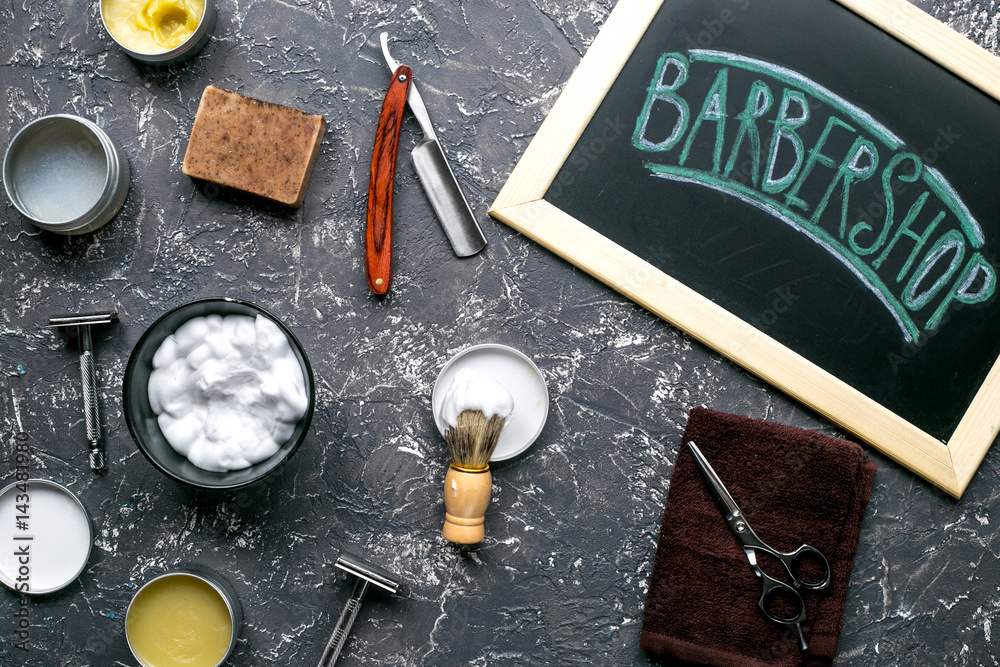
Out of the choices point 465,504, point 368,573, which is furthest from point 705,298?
point 368,573

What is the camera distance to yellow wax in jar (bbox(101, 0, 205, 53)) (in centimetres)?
100

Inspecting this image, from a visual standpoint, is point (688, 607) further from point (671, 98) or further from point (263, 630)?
point (671, 98)

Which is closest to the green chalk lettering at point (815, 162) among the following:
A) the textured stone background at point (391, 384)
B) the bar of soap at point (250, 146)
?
the textured stone background at point (391, 384)

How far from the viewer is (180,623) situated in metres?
0.97

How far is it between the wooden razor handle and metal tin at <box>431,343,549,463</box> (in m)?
0.17

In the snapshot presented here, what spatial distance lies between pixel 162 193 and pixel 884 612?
4.22ft

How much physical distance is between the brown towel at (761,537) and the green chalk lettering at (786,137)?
359 mm

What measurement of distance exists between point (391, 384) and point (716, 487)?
1.68 ft

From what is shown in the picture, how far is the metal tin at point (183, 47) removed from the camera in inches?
37.9

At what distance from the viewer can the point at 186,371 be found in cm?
89

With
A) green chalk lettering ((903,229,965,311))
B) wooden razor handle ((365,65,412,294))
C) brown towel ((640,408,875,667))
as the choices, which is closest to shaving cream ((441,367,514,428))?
wooden razor handle ((365,65,412,294))

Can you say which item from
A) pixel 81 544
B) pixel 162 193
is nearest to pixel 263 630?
pixel 81 544

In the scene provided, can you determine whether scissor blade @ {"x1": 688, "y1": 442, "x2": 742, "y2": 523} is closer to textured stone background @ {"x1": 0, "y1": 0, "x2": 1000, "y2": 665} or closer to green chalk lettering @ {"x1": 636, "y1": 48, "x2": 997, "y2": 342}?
textured stone background @ {"x1": 0, "y1": 0, "x2": 1000, "y2": 665}

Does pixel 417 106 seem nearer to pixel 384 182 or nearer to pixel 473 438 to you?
pixel 384 182
